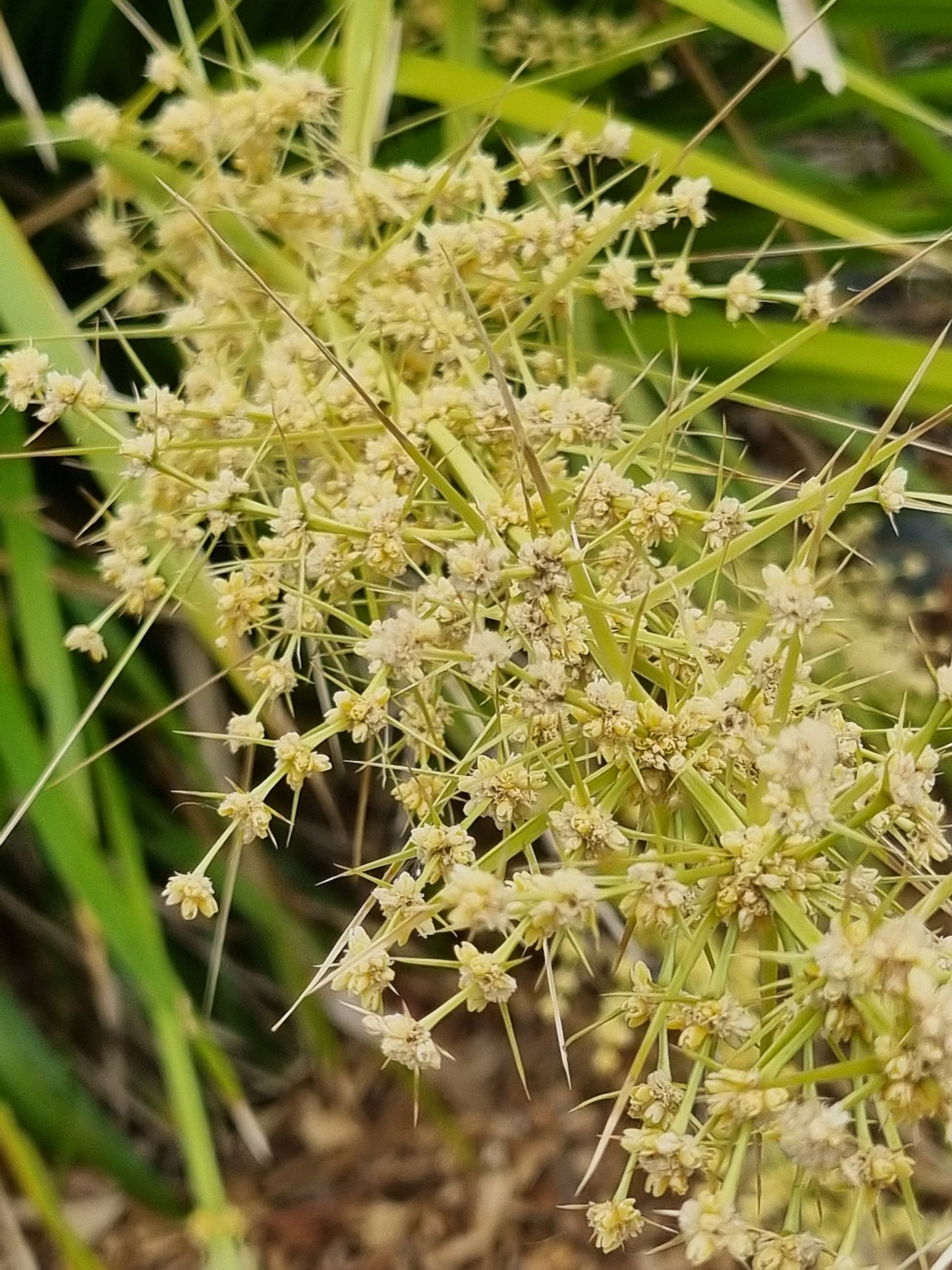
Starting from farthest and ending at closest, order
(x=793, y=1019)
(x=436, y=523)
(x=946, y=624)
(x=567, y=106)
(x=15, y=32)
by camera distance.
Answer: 1. (x=946, y=624)
2. (x=15, y=32)
3. (x=567, y=106)
4. (x=436, y=523)
5. (x=793, y=1019)

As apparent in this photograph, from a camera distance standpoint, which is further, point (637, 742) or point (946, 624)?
point (946, 624)

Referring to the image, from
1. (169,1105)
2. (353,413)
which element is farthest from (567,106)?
(169,1105)

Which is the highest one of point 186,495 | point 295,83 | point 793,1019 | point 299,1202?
point 295,83

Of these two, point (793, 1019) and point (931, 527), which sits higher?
point (793, 1019)

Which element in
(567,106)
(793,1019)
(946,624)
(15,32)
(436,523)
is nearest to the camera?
(793,1019)

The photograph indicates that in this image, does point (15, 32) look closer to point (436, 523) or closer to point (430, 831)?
point (436, 523)

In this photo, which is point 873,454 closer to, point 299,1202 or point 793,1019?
point 793,1019
